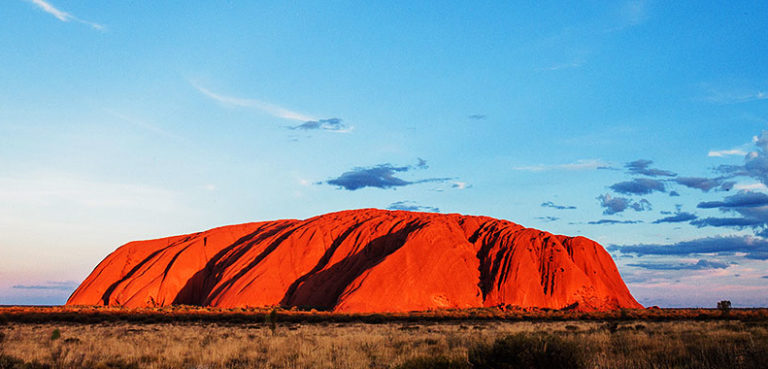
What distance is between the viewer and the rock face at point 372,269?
2392 inches

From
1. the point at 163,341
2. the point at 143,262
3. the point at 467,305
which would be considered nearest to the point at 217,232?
the point at 143,262

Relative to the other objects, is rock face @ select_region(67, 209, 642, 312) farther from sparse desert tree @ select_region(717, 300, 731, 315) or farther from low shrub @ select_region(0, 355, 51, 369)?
low shrub @ select_region(0, 355, 51, 369)

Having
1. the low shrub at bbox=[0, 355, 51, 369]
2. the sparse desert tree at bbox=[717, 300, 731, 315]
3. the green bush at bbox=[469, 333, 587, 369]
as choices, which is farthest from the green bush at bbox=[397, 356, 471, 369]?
the sparse desert tree at bbox=[717, 300, 731, 315]

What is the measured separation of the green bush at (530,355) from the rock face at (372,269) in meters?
46.3

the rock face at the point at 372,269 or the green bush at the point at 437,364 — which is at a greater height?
the rock face at the point at 372,269

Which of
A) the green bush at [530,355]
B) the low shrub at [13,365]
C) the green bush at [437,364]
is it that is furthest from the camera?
the low shrub at [13,365]

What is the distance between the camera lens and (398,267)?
61594 mm

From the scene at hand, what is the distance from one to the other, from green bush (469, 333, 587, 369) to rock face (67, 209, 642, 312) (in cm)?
4629

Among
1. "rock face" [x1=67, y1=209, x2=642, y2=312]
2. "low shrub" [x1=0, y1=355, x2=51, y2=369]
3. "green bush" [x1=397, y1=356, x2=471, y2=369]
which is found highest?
"rock face" [x1=67, y1=209, x2=642, y2=312]

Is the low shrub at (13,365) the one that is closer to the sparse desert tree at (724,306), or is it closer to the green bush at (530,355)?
the green bush at (530,355)

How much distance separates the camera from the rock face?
60.8 m

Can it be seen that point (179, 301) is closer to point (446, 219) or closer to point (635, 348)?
point (446, 219)

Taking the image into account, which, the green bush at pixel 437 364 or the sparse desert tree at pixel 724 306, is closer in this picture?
the green bush at pixel 437 364

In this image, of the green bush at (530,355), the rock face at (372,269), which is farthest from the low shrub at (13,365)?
the rock face at (372,269)
